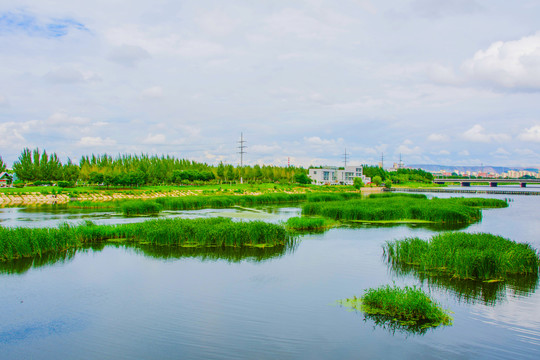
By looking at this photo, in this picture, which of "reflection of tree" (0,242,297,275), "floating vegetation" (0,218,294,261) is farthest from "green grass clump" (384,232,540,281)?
"floating vegetation" (0,218,294,261)

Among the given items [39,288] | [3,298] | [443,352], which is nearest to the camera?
[443,352]

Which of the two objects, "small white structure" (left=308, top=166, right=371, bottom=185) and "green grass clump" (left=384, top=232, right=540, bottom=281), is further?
"small white structure" (left=308, top=166, right=371, bottom=185)

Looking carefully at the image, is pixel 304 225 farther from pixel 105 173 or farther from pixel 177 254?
pixel 105 173

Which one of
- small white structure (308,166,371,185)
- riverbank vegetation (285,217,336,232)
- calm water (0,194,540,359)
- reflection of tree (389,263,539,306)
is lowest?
calm water (0,194,540,359)

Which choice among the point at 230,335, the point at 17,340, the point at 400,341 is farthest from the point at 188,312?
the point at 400,341

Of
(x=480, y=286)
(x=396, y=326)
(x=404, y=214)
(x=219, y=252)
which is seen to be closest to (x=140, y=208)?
(x=219, y=252)

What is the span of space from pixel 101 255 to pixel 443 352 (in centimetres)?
1459

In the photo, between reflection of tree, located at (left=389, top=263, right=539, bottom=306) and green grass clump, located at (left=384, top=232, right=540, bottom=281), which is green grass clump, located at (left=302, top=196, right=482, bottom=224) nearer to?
green grass clump, located at (left=384, top=232, right=540, bottom=281)

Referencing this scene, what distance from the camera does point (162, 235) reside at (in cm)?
1941

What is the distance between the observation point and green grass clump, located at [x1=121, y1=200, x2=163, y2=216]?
32.9m

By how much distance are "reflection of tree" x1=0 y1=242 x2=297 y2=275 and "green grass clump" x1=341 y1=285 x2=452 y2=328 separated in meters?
7.03

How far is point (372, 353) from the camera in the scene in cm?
848

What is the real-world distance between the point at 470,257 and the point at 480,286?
3.39 ft

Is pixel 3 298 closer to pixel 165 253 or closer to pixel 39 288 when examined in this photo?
pixel 39 288
